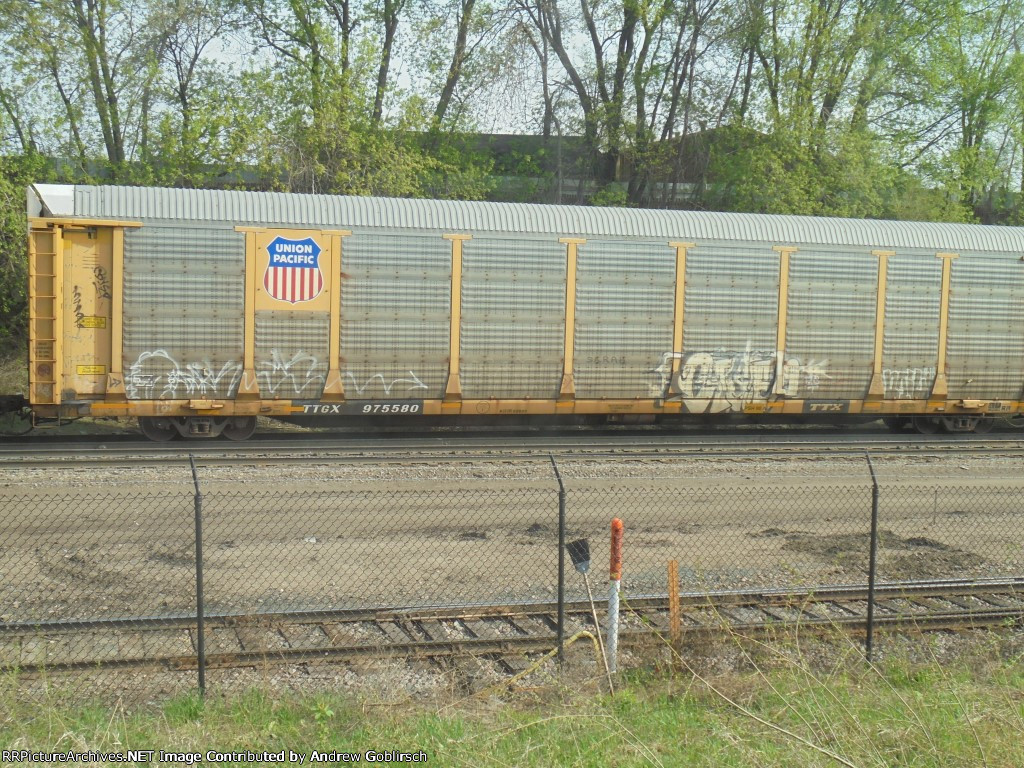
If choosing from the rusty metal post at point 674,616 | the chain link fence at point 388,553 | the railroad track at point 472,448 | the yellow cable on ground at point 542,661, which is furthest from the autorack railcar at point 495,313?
the rusty metal post at point 674,616

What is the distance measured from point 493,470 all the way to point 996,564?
19.1 ft

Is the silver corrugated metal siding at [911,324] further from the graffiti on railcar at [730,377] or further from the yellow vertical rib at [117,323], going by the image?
the yellow vertical rib at [117,323]

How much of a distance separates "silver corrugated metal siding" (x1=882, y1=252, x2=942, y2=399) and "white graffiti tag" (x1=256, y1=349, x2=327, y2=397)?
945 centimetres

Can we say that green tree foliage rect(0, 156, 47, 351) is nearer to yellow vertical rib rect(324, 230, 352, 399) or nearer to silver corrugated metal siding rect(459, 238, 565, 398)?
yellow vertical rib rect(324, 230, 352, 399)

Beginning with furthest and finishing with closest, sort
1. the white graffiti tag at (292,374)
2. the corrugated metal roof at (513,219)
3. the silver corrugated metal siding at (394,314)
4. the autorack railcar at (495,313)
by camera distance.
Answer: the silver corrugated metal siding at (394,314) < the white graffiti tag at (292,374) < the corrugated metal roof at (513,219) < the autorack railcar at (495,313)

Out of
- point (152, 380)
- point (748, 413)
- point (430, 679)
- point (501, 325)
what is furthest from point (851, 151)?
point (430, 679)

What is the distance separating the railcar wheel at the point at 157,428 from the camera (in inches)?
542

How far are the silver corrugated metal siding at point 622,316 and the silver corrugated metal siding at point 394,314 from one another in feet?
7.19

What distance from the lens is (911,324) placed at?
15820 millimetres

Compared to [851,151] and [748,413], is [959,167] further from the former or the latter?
[748,413]

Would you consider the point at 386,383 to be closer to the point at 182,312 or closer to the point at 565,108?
the point at 182,312

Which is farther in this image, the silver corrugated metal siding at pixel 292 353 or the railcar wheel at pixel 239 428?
the railcar wheel at pixel 239 428

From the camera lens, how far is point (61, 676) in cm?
582

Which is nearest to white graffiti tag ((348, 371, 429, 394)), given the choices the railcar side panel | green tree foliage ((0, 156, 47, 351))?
the railcar side panel
